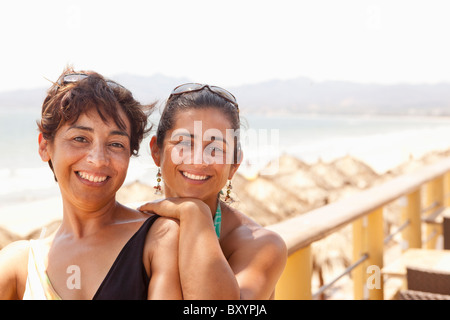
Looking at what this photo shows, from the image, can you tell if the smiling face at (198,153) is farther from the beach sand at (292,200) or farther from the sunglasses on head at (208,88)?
the beach sand at (292,200)

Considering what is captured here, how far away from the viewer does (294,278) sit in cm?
161

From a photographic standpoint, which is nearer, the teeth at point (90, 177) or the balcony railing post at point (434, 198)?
the teeth at point (90, 177)

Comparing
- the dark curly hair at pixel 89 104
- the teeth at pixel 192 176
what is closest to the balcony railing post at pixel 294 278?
the teeth at pixel 192 176

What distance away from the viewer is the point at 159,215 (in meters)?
1.01

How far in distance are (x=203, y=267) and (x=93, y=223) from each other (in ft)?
0.95

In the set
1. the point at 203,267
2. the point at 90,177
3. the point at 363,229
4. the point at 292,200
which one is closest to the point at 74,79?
the point at 90,177

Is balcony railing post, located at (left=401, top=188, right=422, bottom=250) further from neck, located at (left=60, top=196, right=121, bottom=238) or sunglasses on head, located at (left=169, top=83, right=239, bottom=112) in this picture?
neck, located at (left=60, top=196, right=121, bottom=238)

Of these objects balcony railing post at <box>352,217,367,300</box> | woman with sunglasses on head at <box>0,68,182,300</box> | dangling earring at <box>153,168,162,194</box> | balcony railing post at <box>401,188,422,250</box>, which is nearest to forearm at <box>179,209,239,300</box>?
woman with sunglasses on head at <box>0,68,182,300</box>

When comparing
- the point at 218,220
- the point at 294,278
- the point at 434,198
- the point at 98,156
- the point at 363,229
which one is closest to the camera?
the point at 98,156

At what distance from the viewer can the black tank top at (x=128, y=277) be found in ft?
3.03

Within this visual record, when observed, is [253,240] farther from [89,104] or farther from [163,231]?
[89,104]
